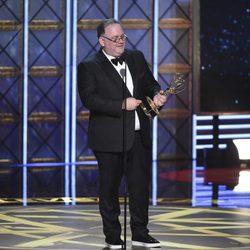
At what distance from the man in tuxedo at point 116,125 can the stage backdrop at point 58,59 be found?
595 centimetres

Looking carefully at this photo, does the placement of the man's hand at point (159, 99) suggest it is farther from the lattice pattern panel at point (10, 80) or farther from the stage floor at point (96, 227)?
the lattice pattern panel at point (10, 80)

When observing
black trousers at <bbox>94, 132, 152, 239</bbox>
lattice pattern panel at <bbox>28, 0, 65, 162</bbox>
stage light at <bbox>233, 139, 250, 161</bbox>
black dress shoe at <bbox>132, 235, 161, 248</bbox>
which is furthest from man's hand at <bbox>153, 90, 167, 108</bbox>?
stage light at <bbox>233, 139, 250, 161</bbox>

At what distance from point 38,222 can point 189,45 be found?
213 inches

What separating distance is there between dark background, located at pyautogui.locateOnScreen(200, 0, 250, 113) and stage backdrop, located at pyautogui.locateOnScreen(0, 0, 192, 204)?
495 millimetres

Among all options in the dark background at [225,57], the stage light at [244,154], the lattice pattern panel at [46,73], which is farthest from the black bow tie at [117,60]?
the dark background at [225,57]

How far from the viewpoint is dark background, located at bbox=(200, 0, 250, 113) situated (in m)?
11.9

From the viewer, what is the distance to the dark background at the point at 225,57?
11867 millimetres

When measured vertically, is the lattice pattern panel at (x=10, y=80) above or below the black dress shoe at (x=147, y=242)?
above

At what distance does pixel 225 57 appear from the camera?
11969 millimetres

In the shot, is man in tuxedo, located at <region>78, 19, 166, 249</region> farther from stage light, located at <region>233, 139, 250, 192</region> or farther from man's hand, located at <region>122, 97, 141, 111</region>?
stage light, located at <region>233, 139, 250, 192</region>

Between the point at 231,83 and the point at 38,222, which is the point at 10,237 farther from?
the point at 231,83

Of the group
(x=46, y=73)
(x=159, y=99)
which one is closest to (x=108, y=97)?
(x=159, y=99)

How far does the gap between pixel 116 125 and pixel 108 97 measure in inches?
6.4

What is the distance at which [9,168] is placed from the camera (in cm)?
1092
